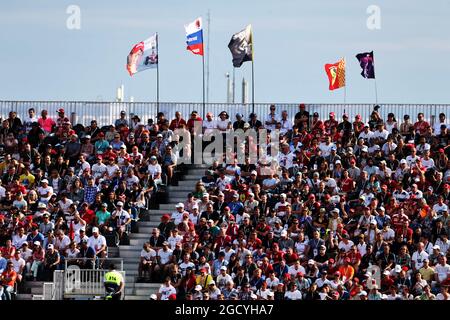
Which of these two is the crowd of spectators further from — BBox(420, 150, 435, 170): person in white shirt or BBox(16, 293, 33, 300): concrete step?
BBox(16, 293, 33, 300): concrete step

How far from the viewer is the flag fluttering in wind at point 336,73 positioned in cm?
4378

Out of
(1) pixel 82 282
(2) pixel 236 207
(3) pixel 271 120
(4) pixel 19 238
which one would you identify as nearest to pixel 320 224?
(2) pixel 236 207

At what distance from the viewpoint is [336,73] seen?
43.9m

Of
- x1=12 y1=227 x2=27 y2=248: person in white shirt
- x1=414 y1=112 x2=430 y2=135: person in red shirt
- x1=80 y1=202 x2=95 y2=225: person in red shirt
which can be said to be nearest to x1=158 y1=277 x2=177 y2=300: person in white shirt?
x1=80 y1=202 x2=95 y2=225: person in red shirt

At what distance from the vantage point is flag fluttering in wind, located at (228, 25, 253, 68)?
142 feet

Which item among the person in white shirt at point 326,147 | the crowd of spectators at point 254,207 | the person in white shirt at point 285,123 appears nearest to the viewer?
the crowd of spectators at point 254,207

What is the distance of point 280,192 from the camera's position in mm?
36500

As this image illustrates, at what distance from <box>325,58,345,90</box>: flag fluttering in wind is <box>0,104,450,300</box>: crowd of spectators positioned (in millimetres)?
3165

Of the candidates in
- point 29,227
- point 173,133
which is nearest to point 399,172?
point 173,133

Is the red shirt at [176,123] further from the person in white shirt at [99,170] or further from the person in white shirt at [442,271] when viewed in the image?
the person in white shirt at [442,271]

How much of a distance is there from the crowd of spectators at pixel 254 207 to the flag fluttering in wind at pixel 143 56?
3087 mm

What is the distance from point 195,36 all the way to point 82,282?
1221 cm

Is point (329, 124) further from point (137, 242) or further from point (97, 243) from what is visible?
point (97, 243)

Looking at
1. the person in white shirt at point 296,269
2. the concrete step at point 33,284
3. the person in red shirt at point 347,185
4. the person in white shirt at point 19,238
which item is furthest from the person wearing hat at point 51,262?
the person in red shirt at point 347,185
